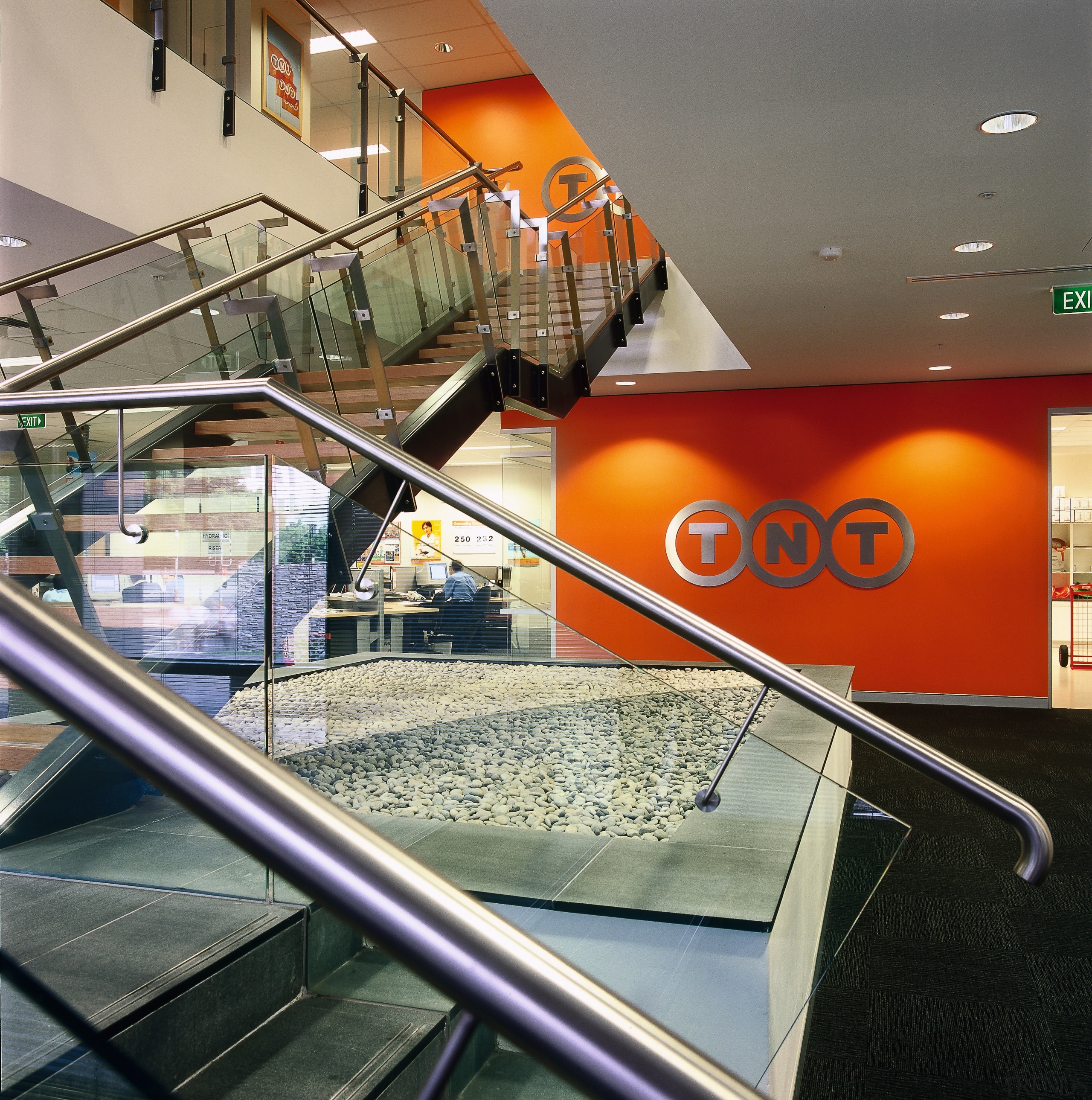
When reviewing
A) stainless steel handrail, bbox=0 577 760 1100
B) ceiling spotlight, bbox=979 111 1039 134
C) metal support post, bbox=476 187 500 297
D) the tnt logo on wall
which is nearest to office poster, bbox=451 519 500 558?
the tnt logo on wall

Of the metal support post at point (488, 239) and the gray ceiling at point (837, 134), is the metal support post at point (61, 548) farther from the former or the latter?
the metal support post at point (488, 239)

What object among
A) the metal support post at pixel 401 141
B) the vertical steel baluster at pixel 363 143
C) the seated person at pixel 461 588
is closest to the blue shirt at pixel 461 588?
the seated person at pixel 461 588

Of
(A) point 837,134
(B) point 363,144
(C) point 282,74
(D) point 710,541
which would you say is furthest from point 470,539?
(A) point 837,134

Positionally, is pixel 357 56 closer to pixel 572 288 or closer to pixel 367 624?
pixel 572 288

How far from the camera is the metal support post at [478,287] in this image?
516cm

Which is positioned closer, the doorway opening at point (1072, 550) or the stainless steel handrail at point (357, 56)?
the stainless steel handrail at point (357, 56)

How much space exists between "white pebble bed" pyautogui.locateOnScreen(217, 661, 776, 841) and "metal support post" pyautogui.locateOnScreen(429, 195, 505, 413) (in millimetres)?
3435

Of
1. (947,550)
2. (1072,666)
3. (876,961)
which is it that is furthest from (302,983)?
(1072,666)

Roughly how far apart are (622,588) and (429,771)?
2.23 ft

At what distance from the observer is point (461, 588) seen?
2100 mm

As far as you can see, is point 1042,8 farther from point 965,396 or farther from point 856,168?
point 965,396

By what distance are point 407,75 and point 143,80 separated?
19.1 ft

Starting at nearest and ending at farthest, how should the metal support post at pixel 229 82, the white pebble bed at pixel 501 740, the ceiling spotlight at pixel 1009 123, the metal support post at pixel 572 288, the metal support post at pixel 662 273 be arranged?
the white pebble bed at pixel 501 740 < the ceiling spotlight at pixel 1009 123 < the metal support post at pixel 229 82 < the metal support post at pixel 572 288 < the metal support post at pixel 662 273

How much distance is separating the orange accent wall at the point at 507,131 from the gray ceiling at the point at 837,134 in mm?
5218
